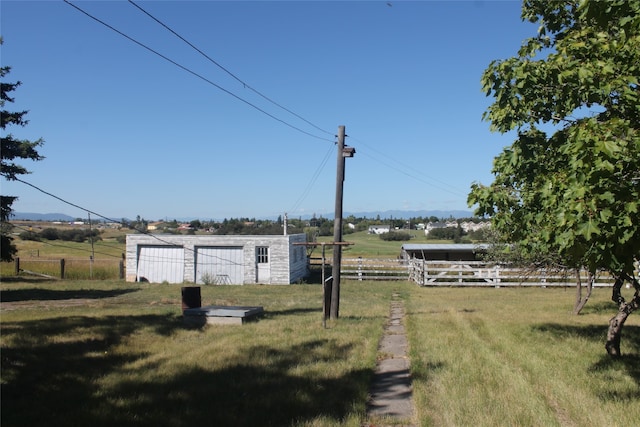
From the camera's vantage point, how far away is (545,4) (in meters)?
8.41

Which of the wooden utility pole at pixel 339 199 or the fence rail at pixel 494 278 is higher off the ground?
the wooden utility pole at pixel 339 199

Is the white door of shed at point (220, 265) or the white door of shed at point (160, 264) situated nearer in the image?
the white door of shed at point (220, 265)

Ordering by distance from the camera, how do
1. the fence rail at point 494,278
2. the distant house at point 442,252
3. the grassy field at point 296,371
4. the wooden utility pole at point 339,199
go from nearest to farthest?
the grassy field at point 296,371, the wooden utility pole at point 339,199, the fence rail at point 494,278, the distant house at point 442,252

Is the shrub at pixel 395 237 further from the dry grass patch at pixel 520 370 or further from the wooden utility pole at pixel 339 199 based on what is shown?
the wooden utility pole at pixel 339 199

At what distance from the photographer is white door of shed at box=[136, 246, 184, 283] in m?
28.6

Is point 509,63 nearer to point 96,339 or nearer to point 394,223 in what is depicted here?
point 96,339

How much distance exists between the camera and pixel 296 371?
24.6 feet

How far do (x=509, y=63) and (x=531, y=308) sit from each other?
37.7 feet

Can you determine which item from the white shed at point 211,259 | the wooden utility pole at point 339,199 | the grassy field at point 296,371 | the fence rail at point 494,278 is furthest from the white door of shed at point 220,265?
the wooden utility pole at point 339,199

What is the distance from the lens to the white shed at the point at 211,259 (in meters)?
28.0

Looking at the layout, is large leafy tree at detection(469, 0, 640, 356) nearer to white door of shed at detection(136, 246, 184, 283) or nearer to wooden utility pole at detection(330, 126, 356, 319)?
wooden utility pole at detection(330, 126, 356, 319)

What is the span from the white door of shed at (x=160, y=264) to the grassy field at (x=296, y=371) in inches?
591

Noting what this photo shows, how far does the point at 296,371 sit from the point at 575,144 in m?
4.88

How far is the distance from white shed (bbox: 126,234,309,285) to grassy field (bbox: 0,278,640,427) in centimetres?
1419
